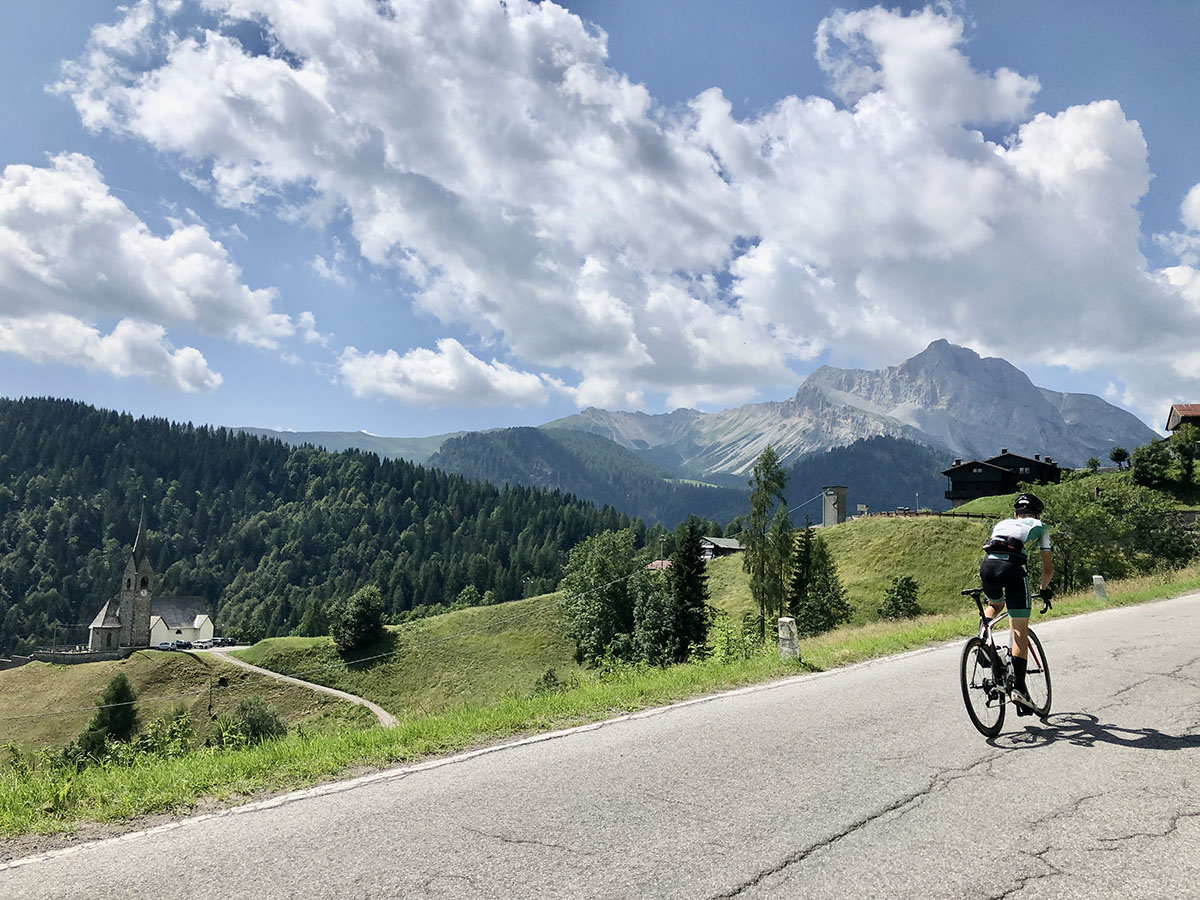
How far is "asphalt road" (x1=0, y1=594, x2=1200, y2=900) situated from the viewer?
15.0ft

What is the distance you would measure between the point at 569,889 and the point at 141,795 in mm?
4791

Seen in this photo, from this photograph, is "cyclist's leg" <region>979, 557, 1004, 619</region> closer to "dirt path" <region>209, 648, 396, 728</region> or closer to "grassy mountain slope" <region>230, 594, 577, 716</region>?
"dirt path" <region>209, 648, 396, 728</region>

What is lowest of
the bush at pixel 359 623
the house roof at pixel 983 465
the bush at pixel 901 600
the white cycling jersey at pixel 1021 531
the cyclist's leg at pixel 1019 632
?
the bush at pixel 359 623

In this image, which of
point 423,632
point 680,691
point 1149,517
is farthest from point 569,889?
point 423,632

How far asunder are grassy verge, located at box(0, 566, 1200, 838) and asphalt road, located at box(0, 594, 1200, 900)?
700mm

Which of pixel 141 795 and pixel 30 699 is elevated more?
pixel 141 795

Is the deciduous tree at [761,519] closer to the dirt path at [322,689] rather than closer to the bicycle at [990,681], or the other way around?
the dirt path at [322,689]

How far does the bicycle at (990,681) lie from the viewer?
314 inches

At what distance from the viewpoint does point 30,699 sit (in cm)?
7588

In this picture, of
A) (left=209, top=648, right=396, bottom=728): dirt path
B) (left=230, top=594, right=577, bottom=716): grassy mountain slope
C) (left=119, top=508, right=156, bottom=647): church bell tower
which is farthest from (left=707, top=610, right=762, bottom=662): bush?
(left=119, top=508, right=156, bottom=647): church bell tower

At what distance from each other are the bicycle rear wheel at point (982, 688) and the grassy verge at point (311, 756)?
14.2ft

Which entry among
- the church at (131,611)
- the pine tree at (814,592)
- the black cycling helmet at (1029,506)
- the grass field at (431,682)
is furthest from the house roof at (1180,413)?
the church at (131,611)

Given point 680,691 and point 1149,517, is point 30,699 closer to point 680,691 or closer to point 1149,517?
point 680,691

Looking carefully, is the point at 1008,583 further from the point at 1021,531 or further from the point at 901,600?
the point at 901,600
